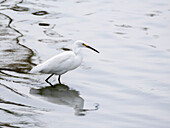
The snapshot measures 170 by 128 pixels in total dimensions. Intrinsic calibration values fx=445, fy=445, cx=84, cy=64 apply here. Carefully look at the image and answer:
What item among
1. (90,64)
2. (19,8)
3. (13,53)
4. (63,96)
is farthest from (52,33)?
(63,96)

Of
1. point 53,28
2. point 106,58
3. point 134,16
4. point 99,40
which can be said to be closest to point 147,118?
point 106,58

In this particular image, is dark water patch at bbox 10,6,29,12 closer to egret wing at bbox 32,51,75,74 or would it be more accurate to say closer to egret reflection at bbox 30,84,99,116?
egret wing at bbox 32,51,75,74

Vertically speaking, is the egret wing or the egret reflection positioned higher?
the egret wing

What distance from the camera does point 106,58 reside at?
10.7m

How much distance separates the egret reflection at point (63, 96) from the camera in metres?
7.87

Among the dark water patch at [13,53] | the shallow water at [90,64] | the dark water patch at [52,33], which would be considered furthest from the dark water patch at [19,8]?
the dark water patch at [52,33]

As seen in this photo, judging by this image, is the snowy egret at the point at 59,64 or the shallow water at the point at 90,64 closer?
the shallow water at the point at 90,64

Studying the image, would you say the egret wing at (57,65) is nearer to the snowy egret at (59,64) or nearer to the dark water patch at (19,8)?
the snowy egret at (59,64)

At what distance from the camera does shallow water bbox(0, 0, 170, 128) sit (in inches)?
294

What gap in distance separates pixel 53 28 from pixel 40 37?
1025mm

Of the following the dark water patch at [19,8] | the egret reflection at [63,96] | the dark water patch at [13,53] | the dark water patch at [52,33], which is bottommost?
the egret reflection at [63,96]

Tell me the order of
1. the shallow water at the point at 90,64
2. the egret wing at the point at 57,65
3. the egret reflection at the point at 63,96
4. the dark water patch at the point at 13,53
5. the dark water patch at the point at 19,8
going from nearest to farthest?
the shallow water at the point at 90,64 < the egret reflection at the point at 63,96 < the egret wing at the point at 57,65 < the dark water patch at the point at 13,53 < the dark water patch at the point at 19,8

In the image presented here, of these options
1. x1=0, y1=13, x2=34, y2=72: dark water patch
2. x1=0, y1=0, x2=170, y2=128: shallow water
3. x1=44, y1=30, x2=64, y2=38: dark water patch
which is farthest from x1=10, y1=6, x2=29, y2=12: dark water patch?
x1=44, y1=30, x2=64, y2=38: dark water patch

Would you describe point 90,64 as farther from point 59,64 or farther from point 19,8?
point 19,8
